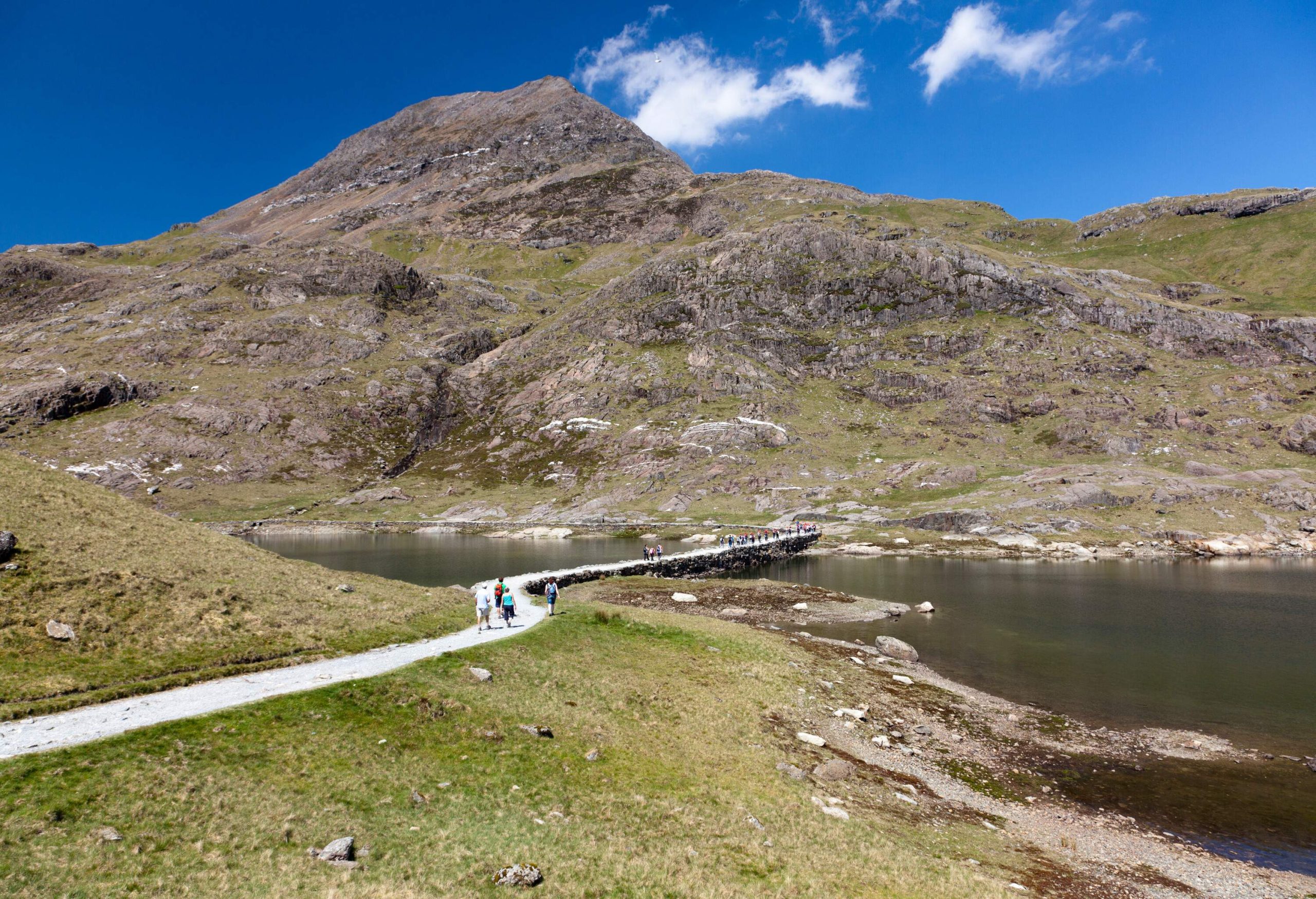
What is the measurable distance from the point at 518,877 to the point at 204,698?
48.3 ft

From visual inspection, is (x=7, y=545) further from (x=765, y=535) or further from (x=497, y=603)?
(x=765, y=535)

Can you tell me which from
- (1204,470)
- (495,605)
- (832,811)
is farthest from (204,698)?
(1204,470)

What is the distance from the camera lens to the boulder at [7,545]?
2602cm

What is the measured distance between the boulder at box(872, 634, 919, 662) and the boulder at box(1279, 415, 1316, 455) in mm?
158185

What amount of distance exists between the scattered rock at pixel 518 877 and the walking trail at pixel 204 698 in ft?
39.6

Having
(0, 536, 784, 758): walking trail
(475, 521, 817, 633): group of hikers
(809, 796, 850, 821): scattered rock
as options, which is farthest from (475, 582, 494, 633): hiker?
(809, 796, 850, 821): scattered rock

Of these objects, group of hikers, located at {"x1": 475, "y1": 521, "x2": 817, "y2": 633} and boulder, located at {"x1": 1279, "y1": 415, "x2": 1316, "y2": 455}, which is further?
boulder, located at {"x1": 1279, "y1": 415, "x2": 1316, "y2": 455}

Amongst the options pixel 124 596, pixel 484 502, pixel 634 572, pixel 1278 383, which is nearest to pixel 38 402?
pixel 484 502

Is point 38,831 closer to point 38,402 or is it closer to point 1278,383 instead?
point 1278,383

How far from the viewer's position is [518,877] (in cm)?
1473

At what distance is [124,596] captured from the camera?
89.1 feet

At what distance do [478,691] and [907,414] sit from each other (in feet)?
632

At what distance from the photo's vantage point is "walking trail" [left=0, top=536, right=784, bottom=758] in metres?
17.6

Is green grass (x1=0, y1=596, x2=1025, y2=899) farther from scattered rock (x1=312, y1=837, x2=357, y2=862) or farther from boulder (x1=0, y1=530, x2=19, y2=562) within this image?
boulder (x1=0, y1=530, x2=19, y2=562)
